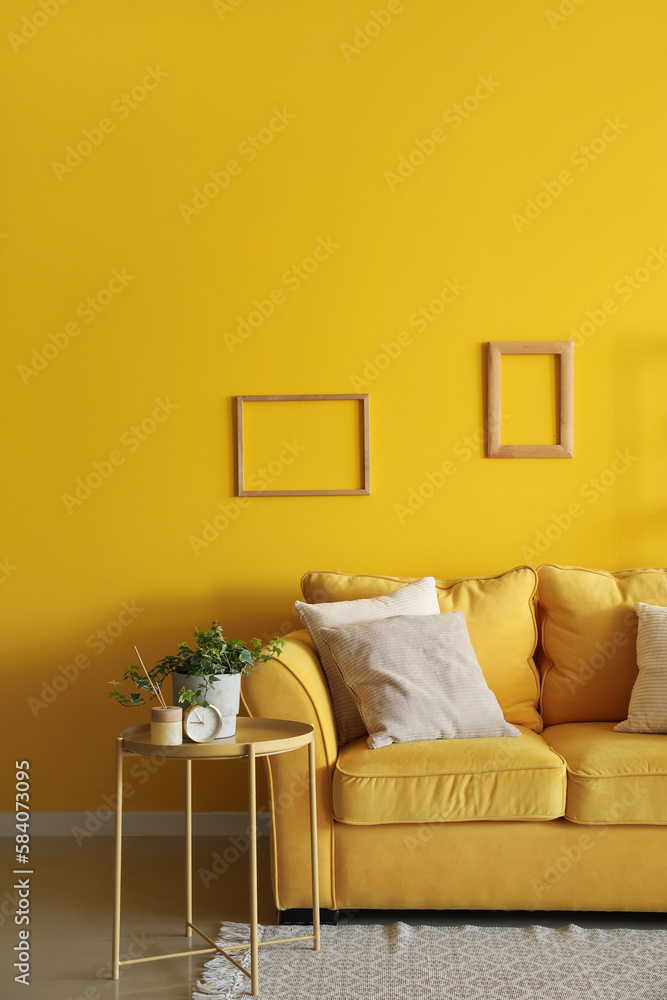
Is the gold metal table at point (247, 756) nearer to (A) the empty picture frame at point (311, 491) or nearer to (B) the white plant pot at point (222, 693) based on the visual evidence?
(B) the white plant pot at point (222, 693)

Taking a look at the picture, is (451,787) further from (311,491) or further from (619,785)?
(311,491)

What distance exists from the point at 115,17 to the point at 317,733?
8.87ft

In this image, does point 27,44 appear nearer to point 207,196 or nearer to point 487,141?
point 207,196

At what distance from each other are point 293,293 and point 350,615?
1253 millimetres

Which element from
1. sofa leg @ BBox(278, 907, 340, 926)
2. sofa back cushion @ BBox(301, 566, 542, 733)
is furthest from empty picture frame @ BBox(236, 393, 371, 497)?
sofa leg @ BBox(278, 907, 340, 926)

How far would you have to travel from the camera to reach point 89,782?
331cm

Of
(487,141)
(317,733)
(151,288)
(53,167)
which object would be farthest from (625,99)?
(317,733)

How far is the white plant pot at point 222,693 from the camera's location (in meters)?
2.24

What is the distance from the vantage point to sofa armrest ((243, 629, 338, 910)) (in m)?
2.43

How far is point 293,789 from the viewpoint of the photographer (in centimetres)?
244

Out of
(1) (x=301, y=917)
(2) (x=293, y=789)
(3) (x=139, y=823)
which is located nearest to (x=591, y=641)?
(2) (x=293, y=789)

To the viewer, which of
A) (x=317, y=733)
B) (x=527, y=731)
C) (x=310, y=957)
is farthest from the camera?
(x=527, y=731)

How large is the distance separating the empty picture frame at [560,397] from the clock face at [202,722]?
5.08 ft

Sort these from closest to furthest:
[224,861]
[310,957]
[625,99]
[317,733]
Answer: [310,957]
[317,733]
[224,861]
[625,99]
